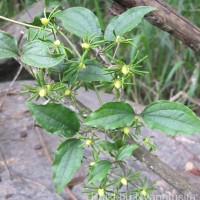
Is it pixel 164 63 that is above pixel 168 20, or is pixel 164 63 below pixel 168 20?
below

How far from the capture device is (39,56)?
1.98 feet

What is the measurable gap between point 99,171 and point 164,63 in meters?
1.62

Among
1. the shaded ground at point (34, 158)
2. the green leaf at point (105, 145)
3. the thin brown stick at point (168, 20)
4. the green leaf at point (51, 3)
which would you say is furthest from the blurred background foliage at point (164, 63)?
the green leaf at point (105, 145)

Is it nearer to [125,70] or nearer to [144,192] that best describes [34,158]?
[144,192]

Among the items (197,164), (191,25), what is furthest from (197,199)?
(197,164)

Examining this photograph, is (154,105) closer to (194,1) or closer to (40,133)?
(40,133)

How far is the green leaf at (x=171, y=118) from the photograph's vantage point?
2.04 ft

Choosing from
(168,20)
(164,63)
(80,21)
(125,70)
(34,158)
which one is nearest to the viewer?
(125,70)

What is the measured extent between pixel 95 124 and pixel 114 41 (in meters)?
0.13

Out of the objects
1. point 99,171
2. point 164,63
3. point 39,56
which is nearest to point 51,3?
point 39,56

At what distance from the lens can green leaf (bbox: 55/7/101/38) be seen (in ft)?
2.26

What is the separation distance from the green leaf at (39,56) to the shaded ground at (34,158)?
0.51 metres

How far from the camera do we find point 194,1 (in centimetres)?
226

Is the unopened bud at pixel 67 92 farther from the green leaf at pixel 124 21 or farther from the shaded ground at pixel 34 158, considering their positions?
the shaded ground at pixel 34 158
